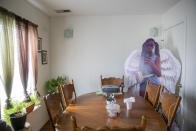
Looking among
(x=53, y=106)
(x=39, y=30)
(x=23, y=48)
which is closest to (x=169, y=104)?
(x=53, y=106)

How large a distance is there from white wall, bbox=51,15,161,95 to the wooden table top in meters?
1.30

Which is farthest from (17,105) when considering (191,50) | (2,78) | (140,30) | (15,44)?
(140,30)

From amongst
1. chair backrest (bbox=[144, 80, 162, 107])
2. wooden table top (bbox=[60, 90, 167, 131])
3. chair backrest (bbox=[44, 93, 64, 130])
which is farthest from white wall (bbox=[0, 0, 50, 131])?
chair backrest (bbox=[144, 80, 162, 107])

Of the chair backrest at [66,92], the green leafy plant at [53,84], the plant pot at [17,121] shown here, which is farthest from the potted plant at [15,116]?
the green leafy plant at [53,84]

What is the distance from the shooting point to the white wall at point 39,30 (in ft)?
6.12

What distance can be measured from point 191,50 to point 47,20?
294 centimetres

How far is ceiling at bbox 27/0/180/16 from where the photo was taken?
220 cm

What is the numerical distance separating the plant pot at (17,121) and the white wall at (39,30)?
0.72 metres

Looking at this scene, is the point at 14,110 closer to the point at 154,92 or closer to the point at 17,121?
the point at 17,121

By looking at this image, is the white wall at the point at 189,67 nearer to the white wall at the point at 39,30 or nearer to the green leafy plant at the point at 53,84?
the green leafy plant at the point at 53,84

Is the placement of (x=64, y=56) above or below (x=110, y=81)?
above

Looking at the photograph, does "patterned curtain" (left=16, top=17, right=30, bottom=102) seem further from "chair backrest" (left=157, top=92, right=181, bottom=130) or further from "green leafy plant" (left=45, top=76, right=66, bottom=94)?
"chair backrest" (left=157, top=92, right=181, bottom=130)

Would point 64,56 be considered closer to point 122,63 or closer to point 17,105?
point 122,63

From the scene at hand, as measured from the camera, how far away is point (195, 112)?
1751mm
